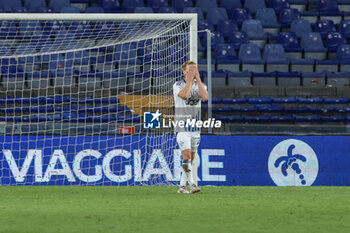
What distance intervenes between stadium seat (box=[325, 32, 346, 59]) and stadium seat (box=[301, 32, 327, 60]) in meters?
0.19

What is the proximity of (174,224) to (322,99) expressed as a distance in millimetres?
14231

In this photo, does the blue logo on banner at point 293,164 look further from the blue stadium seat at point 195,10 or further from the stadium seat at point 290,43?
the blue stadium seat at point 195,10

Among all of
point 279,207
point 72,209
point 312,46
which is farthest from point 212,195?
point 312,46

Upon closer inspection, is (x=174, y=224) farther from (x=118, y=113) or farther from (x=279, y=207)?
(x=118, y=113)

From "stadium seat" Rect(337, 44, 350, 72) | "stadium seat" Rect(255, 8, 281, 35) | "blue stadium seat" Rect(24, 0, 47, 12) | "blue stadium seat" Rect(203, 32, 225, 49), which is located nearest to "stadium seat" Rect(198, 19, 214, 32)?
"blue stadium seat" Rect(203, 32, 225, 49)

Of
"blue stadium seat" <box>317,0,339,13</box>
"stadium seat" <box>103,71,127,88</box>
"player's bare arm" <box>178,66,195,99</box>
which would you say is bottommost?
"stadium seat" <box>103,71,127,88</box>

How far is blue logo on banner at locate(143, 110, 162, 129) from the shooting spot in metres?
14.9

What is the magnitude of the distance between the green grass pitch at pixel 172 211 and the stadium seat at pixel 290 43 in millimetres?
11782

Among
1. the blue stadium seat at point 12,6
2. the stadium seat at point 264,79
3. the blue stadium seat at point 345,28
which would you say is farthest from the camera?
the blue stadium seat at point 345,28

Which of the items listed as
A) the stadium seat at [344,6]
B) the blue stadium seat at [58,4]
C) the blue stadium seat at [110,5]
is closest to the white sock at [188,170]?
the blue stadium seat at [110,5]

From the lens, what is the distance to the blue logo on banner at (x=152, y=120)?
14.9m

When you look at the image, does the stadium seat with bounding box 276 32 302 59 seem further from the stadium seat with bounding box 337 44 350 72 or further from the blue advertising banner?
the blue advertising banner

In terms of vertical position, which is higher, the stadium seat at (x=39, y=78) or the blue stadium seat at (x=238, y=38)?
the blue stadium seat at (x=238, y=38)

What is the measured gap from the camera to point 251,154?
15.2 m
